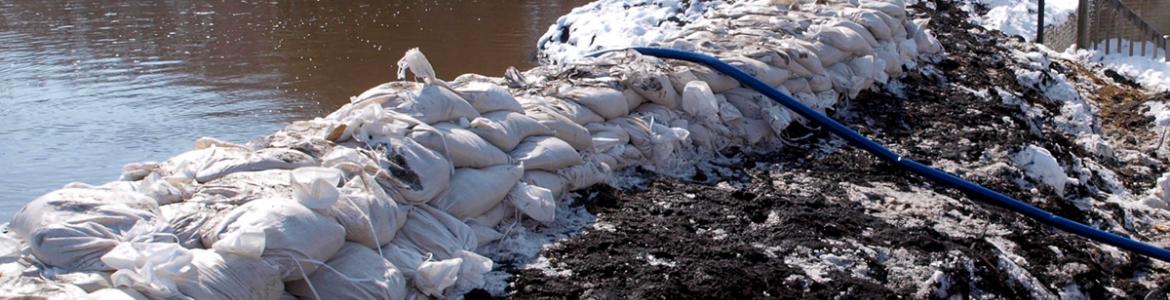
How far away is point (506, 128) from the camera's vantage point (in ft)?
11.0

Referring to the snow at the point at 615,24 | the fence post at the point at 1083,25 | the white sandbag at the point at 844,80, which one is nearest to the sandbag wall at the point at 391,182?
the white sandbag at the point at 844,80

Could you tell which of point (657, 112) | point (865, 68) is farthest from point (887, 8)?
point (657, 112)

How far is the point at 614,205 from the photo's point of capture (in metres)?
3.47

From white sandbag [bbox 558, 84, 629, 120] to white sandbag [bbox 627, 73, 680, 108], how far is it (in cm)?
12

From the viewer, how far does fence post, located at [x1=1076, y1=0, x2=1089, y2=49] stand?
8766 mm

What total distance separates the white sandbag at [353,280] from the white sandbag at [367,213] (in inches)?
1.8

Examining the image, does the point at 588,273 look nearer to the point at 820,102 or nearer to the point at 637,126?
the point at 637,126

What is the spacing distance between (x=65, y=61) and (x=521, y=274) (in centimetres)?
750

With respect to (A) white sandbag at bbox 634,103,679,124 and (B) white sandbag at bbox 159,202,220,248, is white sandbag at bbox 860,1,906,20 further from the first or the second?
(B) white sandbag at bbox 159,202,220,248

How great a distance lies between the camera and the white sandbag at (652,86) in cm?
403

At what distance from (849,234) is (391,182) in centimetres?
135

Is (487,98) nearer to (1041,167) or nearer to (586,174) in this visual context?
(586,174)

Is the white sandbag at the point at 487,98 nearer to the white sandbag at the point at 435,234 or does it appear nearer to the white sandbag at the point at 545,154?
the white sandbag at the point at 545,154

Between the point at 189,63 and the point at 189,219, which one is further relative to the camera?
the point at 189,63
